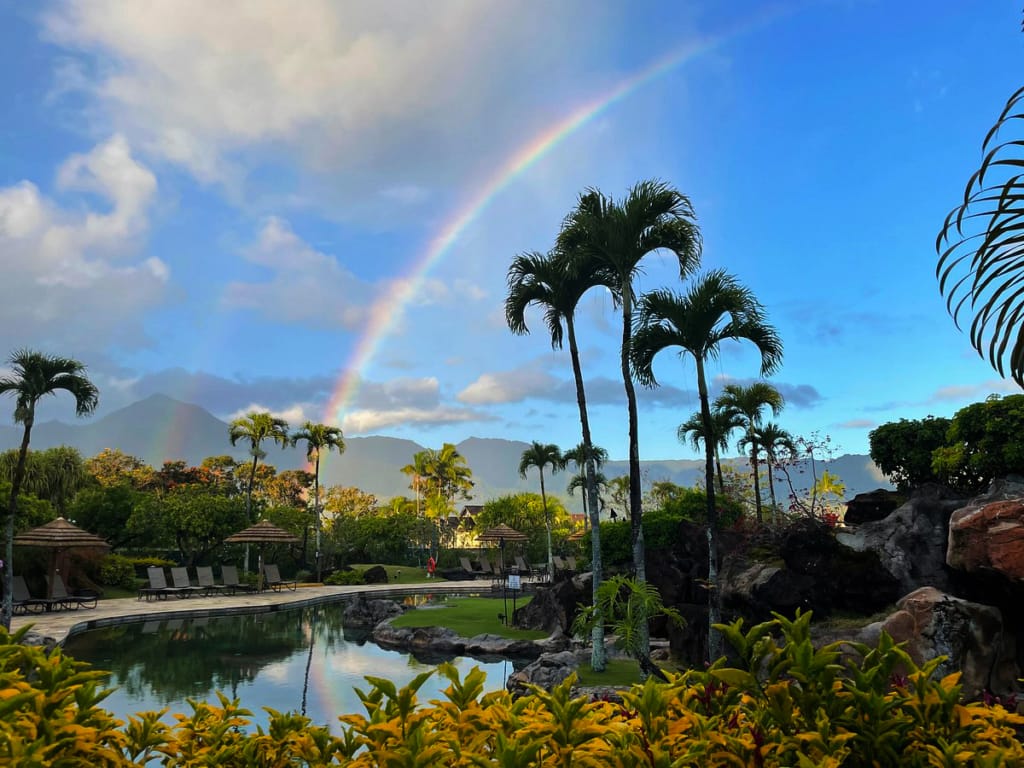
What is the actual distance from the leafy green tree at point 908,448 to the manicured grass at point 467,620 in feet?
27.9

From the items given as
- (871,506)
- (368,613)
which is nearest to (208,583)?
(368,613)

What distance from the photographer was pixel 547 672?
33.8ft

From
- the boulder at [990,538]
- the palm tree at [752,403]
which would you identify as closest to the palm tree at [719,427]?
the palm tree at [752,403]

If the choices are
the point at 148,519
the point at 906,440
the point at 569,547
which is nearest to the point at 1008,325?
the point at 906,440

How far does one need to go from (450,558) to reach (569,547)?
868 centimetres

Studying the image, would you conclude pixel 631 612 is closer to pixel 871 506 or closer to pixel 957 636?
pixel 957 636

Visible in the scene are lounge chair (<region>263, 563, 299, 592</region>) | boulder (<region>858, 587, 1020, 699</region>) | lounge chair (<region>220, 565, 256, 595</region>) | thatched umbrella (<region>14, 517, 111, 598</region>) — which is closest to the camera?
boulder (<region>858, 587, 1020, 699</region>)

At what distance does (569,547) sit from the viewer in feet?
152

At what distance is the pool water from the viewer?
30.8 ft

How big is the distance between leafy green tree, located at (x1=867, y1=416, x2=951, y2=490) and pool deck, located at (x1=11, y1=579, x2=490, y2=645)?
16969 mm

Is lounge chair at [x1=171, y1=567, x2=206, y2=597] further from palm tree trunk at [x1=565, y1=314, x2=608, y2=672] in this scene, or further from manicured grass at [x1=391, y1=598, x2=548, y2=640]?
palm tree trunk at [x1=565, y1=314, x2=608, y2=672]

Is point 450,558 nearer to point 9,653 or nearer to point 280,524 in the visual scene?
point 280,524

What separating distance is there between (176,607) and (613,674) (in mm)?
14663

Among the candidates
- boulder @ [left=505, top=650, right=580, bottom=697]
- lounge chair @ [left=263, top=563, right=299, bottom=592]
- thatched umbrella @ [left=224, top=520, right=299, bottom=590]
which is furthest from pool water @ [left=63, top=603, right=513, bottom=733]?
lounge chair @ [left=263, top=563, right=299, bottom=592]
